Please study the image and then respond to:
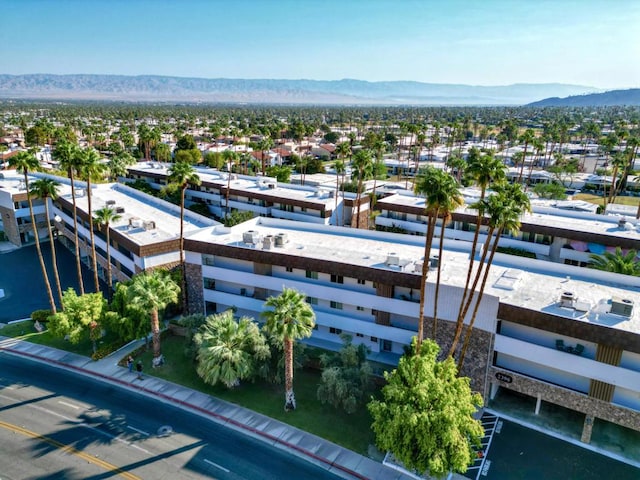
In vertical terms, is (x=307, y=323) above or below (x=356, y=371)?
above

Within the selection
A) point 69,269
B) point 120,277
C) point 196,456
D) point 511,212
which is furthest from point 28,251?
point 511,212

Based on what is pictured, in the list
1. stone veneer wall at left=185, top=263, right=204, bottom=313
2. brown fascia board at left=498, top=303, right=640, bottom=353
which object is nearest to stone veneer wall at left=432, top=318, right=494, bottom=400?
brown fascia board at left=498, top=303, right=640, bottom=353

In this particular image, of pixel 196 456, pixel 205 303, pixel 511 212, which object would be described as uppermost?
pixel 511 212

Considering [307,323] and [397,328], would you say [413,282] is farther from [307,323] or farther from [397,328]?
[307,323]

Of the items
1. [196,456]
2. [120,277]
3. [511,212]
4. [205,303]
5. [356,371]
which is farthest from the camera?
[120,277]

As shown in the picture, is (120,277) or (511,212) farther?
(120,277)
